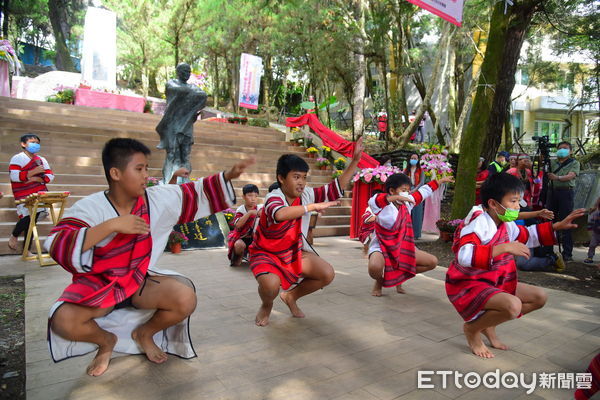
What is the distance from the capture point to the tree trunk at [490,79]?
275 inches

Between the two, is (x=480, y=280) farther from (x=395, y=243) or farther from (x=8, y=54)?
(x=8, y=54)

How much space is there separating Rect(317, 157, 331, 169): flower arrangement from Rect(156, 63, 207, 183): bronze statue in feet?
16.5

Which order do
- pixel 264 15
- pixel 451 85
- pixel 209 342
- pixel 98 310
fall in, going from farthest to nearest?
1. pixel 264 15
2. pixel 451 85
3. pixel 209 342
4. pixel 98 310

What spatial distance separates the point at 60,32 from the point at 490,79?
26792mm

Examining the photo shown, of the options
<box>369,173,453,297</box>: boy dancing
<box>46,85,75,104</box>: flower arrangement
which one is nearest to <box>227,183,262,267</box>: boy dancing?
<box>369,173,453,297</box>: boy dancing

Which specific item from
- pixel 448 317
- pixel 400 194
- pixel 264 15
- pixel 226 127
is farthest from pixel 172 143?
pixel 264 15

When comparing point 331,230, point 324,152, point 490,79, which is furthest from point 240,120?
point 490,79

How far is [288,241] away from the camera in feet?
11.8

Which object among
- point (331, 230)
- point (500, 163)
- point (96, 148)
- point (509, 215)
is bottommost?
point (331, 230)

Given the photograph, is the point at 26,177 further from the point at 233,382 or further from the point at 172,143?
the point at 233,382

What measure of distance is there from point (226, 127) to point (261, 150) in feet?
11.8

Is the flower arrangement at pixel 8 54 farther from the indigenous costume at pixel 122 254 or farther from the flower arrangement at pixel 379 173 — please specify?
the indigenous costume at pixel 122 254

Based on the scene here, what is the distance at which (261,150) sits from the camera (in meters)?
13.4

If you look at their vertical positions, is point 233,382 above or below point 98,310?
below
